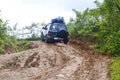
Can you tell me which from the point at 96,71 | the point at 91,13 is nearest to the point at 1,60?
the point at 96,71

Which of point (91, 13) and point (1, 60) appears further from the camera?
point (91, 13)

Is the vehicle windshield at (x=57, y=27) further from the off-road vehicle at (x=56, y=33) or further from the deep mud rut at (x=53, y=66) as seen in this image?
the deep mud rut at (x=53, y=66)

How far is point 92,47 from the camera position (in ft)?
80.0

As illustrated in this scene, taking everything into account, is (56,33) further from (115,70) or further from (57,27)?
(115,70)

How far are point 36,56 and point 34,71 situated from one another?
3443mm

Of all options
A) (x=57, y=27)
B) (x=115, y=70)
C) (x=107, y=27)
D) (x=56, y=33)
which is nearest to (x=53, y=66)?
(x=115, y=70)

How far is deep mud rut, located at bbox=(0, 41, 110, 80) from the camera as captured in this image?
→ 14.7 metres

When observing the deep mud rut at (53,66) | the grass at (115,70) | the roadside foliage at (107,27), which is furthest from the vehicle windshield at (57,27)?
the grass at (115,70)

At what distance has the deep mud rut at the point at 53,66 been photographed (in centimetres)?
1466

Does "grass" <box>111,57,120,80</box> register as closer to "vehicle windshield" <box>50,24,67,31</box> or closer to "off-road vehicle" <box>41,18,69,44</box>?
"off-road vehicle" <box>41,18,69,44</box>

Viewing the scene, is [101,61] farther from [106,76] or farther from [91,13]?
[91,13]

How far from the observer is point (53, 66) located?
17.4 meters

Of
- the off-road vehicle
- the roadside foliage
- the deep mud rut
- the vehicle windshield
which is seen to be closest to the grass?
the deep mud rut

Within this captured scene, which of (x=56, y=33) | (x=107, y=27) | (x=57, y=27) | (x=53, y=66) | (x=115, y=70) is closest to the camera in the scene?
(x=115, y=70)
